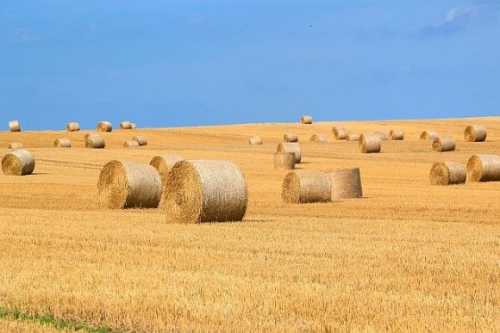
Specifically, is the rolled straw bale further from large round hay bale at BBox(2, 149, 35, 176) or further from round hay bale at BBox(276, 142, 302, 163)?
round hay bale at BBox(276, 142, 302, 163)

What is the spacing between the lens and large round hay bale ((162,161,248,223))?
54.3ft

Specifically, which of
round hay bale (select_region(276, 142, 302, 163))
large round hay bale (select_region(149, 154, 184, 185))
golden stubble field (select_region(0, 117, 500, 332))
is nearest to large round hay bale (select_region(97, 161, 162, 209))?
golden stubble field (select_region(0, 117, 500, 332))

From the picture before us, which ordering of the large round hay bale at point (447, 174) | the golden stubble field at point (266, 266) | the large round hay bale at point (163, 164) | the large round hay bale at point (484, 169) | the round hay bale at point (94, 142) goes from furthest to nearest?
the round hay bale at point (94, 142), the large round hay bale at point (484, 169), the large round hay bale at point (163, 164), the large round hay bale at point (447, 174), the golden stubble field at point (266, 266)

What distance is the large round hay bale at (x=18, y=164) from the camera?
3338cm

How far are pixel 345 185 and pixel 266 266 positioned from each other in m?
14.1

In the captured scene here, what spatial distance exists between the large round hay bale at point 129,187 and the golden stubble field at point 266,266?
0.66 meters

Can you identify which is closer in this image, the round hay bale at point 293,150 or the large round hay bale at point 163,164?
the large round hay bale at point 163,164

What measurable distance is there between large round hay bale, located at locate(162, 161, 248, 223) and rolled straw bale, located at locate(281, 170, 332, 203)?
5.82 m

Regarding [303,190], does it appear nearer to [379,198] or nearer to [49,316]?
[379,198]

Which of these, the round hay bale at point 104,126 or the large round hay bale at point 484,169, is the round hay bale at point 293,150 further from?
the round hay bale at point 104,126

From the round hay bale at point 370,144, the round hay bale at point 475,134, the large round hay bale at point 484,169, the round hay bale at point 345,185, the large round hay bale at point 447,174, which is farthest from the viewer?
the round hay bale at point 475,134

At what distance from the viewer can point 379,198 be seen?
23.9 m

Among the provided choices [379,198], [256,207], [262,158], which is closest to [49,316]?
[256,207]

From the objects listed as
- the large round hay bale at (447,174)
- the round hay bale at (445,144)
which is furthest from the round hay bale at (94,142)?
the large round hay bale at (447,174)
